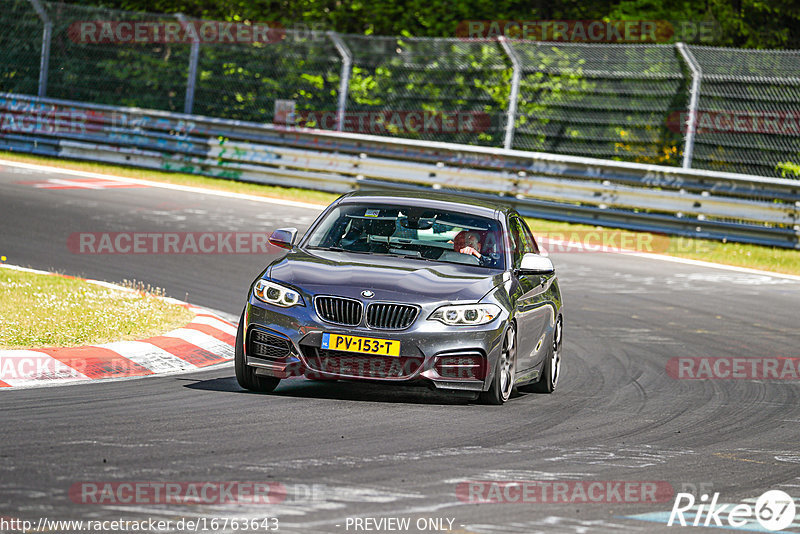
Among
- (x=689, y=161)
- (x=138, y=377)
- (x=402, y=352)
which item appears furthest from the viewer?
(x=689, y=161)

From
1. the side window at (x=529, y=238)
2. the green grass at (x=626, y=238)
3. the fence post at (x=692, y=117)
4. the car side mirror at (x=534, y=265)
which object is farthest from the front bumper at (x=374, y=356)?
the fence post at (x=692, y=117)

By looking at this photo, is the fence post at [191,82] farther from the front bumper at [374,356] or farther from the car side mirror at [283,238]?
the front bumper at [374,356]

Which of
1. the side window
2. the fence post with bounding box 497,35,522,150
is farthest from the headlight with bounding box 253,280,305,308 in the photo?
the fence post with bounding box 497,35,522,150

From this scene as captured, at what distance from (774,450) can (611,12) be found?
2280 centimetres

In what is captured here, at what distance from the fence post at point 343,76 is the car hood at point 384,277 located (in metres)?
14.5

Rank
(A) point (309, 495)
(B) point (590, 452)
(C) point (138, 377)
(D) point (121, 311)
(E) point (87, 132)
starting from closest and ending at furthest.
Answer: (A) point (309, 495)
(B) point (590, 452)
(C) point (138, 377)
(D) point (121, 311)
(E) point (87, 132)

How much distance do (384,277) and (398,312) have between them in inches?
13.3

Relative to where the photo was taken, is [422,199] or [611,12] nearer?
[422,199]

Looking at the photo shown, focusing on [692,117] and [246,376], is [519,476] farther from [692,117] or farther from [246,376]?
[692,117]

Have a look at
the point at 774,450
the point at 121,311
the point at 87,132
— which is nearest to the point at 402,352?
the point at 774,450

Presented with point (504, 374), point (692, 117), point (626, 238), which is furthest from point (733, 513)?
point (692, 117)

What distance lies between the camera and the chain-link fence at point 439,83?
20.7 meters

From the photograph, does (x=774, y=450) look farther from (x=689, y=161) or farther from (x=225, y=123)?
(x=225, y=123)

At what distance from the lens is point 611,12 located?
29.6m
